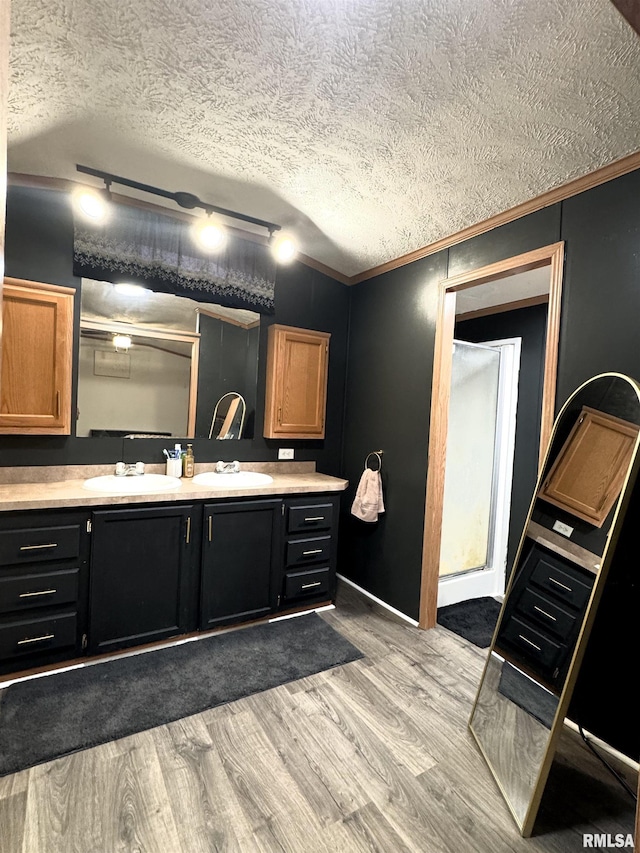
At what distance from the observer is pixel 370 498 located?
10.1 ft

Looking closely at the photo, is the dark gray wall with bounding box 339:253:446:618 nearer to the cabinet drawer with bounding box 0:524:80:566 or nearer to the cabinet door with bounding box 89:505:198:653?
the cabinet door with bounding box 89:505:198:653

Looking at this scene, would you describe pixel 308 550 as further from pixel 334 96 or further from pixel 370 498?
pixel 334 96

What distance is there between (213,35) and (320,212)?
3.98 feet

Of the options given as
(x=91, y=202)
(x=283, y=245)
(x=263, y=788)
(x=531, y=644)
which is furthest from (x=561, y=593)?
(x=91, y=202)

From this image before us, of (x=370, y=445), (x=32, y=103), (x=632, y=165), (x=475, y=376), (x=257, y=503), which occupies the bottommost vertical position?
(x=257, y=503)

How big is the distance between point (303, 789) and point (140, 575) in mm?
1301

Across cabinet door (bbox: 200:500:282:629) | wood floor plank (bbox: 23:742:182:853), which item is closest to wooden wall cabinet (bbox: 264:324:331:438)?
cabinet door (bbox: 200:500:282:629)

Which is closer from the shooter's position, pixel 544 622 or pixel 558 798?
pixel 558 798

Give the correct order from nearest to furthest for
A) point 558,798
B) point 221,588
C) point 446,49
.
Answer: point 446,49
point 558,798
point 221,588

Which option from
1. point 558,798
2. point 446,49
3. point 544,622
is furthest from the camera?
point 544,622

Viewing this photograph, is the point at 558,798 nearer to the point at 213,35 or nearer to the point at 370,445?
the point at 370,445

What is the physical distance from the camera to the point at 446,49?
57.2 inches

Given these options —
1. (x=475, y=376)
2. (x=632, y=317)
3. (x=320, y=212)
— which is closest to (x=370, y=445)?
(x=475, y=376)

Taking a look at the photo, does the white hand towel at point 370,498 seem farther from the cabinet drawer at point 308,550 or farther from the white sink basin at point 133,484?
the white sink basin at point 133,484
